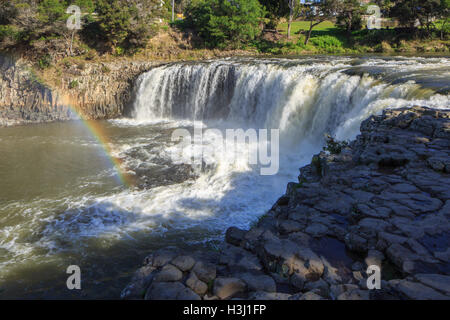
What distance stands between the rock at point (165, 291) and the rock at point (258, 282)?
0.64 meters

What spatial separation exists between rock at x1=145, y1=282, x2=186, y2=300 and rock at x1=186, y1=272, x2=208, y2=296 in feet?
0.28

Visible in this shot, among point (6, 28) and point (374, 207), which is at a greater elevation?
point (6, 28)

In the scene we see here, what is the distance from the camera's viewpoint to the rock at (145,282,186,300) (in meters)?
3.03

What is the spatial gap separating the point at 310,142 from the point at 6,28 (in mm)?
18066

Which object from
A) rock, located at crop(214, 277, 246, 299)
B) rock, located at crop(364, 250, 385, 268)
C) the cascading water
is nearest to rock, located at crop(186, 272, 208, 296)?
rock, located at crop(214, 277, 246, 299)

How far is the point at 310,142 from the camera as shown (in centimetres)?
1197

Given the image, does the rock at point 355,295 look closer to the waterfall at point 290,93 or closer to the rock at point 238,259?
the rock at point 238,259

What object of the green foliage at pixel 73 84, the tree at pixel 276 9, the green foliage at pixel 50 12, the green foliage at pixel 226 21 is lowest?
the green foliage at pixel 73 84

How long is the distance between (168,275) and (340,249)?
80.4 inches

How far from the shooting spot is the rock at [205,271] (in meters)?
3.37

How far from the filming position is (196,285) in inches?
126

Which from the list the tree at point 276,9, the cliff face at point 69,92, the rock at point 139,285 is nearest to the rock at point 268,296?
the rock at point 139,285
